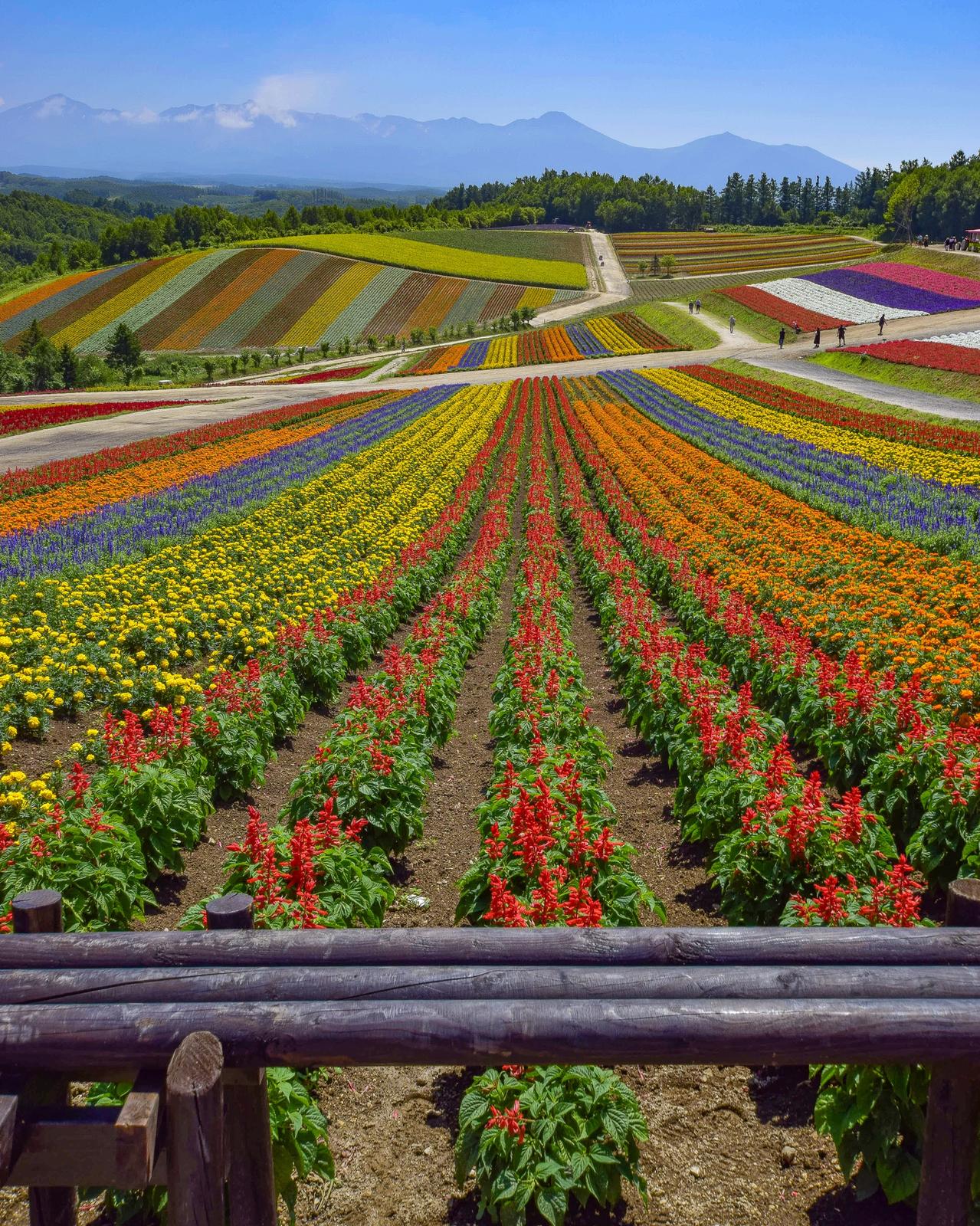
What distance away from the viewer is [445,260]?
376ft

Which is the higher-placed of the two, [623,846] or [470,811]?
[623,846]

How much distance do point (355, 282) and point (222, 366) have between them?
32670mm

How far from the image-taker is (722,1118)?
4820 mm

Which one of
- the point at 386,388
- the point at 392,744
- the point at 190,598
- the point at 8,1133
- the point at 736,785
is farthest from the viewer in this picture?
the point at 386,388

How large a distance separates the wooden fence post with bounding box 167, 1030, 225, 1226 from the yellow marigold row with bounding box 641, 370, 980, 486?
24522mm

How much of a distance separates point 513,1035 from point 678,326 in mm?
76716

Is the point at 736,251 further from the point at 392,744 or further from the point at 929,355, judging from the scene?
the point at 392,744

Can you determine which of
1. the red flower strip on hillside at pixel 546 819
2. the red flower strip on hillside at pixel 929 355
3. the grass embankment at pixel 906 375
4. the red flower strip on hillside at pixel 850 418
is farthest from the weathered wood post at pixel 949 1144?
the red flower strip on hillside at pixel 929 355

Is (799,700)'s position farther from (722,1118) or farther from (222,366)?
(222,366)

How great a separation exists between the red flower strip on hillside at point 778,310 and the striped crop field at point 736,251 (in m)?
25.1

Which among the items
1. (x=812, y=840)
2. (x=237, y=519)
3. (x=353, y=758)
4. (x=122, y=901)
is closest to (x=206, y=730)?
(x=353, y=758)

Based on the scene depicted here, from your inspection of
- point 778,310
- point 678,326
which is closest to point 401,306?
point 678,326

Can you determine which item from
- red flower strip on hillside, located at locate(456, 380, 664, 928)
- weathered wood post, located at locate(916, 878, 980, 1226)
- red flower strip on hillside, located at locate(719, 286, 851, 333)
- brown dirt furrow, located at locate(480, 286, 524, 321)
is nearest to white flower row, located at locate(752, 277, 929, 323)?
red flower strip on hillside, located at locate(719, 286, 851, 333)

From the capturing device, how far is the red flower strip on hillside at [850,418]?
28.8 metres
